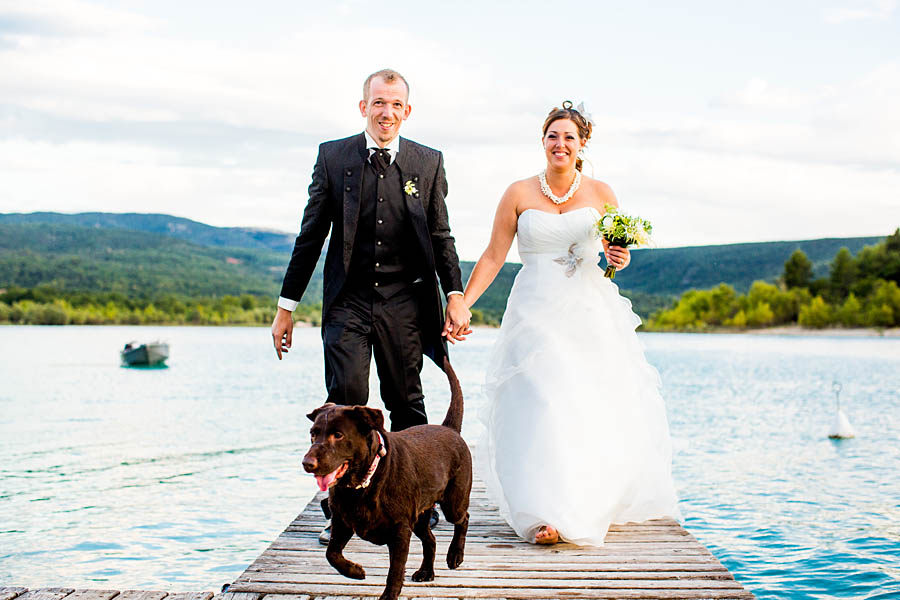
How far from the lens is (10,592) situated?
417 centimetres

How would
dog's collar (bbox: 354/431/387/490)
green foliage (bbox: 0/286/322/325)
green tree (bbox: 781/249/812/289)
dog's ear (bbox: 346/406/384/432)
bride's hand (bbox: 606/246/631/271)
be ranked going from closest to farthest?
dog's ear (bbox: 346/406/384/432)
dog's collar (bbox: 354/431/387/490)
bride's hand (bbox: 606/246/631/271)
green foliage (bbox: 0/286/322/325)
green tree (bbox: 781/249/812/289)

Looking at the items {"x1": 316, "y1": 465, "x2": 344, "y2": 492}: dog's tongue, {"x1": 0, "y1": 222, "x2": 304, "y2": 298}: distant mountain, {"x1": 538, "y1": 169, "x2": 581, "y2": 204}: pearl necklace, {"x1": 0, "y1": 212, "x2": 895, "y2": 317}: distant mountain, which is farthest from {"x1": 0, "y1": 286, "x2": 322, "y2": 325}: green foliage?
{"x1": 316, "y1": 465, "x2": 344, "y2": 492}: dog's tongue

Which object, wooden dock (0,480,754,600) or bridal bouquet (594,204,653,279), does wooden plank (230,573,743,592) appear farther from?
bridal bouquet (594,204,653,279)

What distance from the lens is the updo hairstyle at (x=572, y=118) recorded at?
18.5 feet

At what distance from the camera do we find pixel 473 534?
543cm

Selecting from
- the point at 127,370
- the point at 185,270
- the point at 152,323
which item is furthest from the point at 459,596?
the point at 185,270

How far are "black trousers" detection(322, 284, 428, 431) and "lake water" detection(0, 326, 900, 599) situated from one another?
3882mm

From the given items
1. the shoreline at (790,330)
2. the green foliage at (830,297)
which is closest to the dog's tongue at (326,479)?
the shoreline at (790,330)

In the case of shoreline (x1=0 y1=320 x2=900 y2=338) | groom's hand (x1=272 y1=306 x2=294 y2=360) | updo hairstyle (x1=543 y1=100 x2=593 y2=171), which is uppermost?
updo hairstyle (x1=543 y1=100 x2=593 y2=171)

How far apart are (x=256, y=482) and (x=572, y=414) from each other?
33.6 feet

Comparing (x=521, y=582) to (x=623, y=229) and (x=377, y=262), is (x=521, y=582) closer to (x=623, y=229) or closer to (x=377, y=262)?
(x=377, y=262)

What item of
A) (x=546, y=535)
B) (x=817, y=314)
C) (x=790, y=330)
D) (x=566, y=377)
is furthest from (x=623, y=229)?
(x=790, y=330)

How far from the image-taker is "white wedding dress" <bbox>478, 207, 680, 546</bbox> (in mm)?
5199

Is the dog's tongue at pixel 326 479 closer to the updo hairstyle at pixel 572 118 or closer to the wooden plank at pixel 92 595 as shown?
the wooden plank at pixel 92 595
